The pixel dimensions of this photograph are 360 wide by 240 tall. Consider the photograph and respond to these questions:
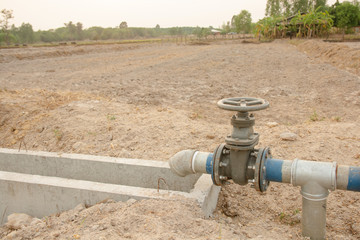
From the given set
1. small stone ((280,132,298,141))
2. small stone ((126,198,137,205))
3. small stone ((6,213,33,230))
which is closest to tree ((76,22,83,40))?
small stone ((6,213,33,230))

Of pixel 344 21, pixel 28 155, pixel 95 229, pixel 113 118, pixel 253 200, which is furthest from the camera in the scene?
pixel 344 21

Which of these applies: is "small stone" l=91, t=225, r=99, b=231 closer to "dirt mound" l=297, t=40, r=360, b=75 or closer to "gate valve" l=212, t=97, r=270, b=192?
"gate valve" l=212, t=97, r=270, b=192

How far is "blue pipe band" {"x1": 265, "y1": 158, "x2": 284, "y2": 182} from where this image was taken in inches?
81.4

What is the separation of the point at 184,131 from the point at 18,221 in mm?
2138

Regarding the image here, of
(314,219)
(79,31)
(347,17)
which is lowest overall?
(314,219)

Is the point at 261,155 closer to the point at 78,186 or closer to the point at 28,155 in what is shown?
the point at 78,186

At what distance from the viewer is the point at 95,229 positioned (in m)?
2.19

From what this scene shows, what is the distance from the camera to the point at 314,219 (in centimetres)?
202

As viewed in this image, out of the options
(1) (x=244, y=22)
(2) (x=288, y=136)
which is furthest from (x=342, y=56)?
(1) (x=244, y=22)

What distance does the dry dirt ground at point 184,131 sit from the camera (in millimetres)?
2271

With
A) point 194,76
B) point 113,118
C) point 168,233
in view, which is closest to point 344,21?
point 194,76

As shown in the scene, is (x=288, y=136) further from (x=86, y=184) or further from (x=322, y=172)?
(x=86, y=184)

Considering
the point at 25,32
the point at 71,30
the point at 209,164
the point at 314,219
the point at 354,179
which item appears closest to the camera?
the point at 354,179

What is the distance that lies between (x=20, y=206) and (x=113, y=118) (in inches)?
68.5
